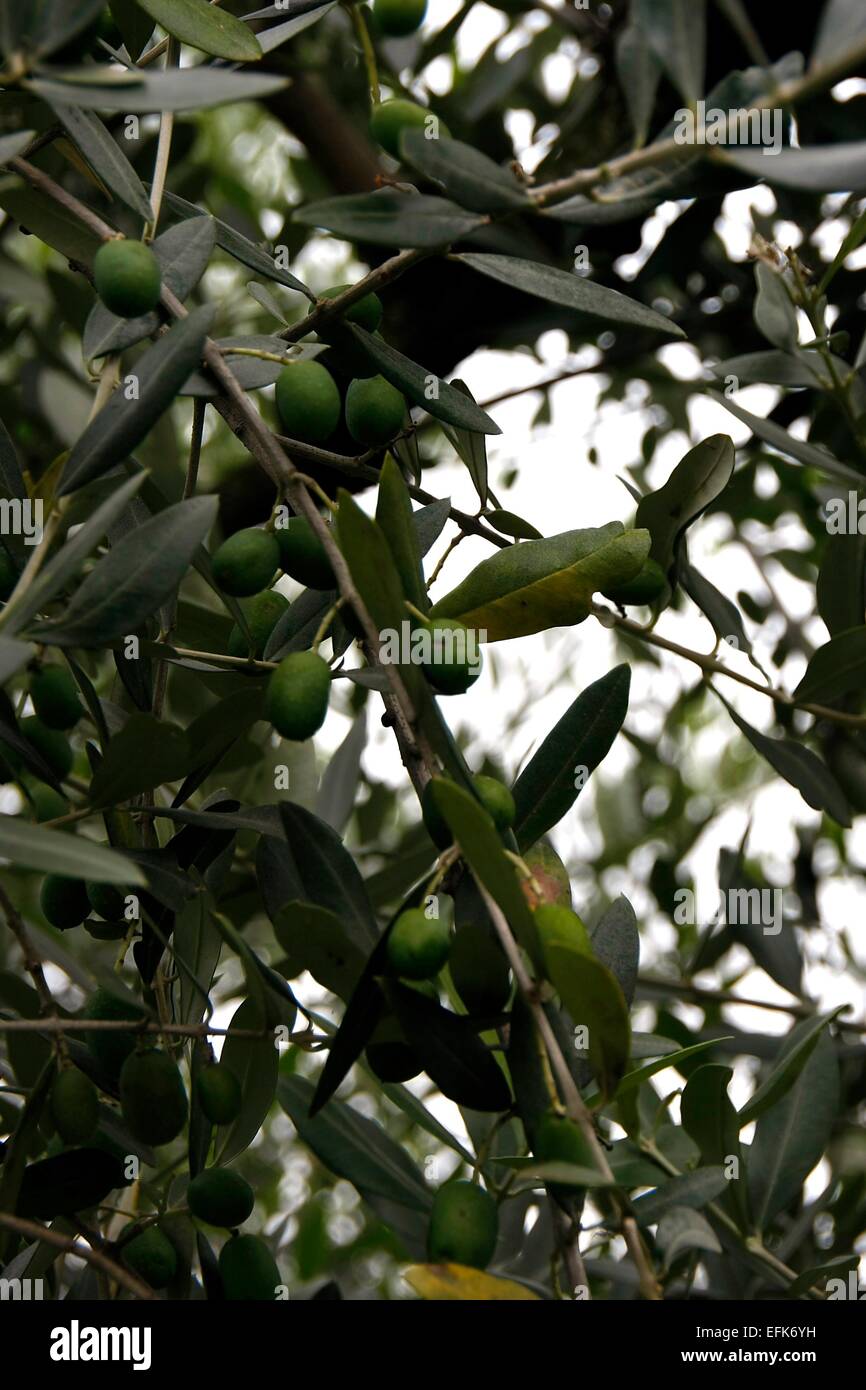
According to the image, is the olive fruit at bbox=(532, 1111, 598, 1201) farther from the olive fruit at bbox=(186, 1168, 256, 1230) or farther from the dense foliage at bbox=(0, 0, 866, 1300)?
the olive fruit at bbox=(186, 1168, 256, 1230)

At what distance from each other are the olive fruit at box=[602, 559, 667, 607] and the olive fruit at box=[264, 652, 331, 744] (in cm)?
30

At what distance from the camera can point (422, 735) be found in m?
0.74

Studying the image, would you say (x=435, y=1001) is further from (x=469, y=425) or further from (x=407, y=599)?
(x=469, y=425)

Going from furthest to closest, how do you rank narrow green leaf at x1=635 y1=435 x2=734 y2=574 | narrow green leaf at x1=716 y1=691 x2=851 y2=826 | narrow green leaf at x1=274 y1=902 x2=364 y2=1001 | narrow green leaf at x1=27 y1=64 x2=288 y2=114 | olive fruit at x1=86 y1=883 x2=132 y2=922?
narrow green leaf at x1=716 y1=691 x2=851 y2=826 < narrow green leaf at x1=635 y1=435 x2=734 y2=574 < olive fruit at x1=86 y1=883 x2=132 y2=922 < narrow green leaf at x1=274 y1=902 x2=364 y2=1001 < narrow green leaf at x1=27 y1=64 x2=288 y2=114

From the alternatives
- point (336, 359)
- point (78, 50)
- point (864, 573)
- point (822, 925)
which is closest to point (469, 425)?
point (336, 359)

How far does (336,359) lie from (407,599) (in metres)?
0.26

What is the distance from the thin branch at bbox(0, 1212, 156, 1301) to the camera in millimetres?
740

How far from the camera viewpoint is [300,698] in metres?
0.72

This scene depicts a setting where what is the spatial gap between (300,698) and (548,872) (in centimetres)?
23

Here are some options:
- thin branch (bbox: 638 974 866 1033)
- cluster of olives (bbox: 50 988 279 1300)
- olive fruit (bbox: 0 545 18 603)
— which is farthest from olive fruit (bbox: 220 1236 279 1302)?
thin branch (bbox: 638 974 866 1033)

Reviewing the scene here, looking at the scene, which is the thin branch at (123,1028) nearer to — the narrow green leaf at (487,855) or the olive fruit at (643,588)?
the narrow green leaf at (487,855)

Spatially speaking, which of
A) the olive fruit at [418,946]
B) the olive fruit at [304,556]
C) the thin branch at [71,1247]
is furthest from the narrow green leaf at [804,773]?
the thin branch at [71,1247]

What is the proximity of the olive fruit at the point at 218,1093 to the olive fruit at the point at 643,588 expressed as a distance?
0.41m

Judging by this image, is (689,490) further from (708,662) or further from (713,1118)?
(713,1118)
